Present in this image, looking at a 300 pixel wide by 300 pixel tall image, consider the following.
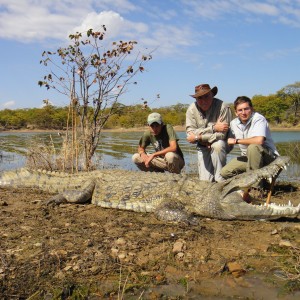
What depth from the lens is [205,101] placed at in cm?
629

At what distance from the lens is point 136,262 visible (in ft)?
11.4

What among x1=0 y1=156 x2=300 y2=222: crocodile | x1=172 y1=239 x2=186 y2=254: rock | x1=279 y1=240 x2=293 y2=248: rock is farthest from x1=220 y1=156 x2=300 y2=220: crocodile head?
x1=172 y1=239 x2=186 y2=254: rock

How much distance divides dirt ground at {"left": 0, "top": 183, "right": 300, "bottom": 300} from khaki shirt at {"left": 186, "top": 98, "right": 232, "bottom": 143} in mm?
1864

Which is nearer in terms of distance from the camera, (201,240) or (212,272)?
(212,272)

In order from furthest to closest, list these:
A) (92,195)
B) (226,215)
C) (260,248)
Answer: (92,195)
(226,215)
(260,248)

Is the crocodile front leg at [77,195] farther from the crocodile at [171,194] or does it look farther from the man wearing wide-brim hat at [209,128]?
the man wearing wide-brim hat at [209,128]

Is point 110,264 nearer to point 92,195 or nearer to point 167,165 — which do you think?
point 92,195

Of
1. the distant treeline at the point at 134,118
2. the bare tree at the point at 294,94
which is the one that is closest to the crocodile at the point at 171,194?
the distant treeline at the point at 134,118

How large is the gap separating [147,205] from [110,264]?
196 centimetres

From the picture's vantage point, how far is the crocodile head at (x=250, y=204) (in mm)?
4498

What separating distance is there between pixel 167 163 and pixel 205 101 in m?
1.37

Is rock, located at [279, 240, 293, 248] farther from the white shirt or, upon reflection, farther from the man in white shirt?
the white shirt

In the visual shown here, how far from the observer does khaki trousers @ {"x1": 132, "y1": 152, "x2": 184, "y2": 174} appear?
674cm

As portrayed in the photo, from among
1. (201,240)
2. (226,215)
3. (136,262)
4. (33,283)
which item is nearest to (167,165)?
(226,215)
